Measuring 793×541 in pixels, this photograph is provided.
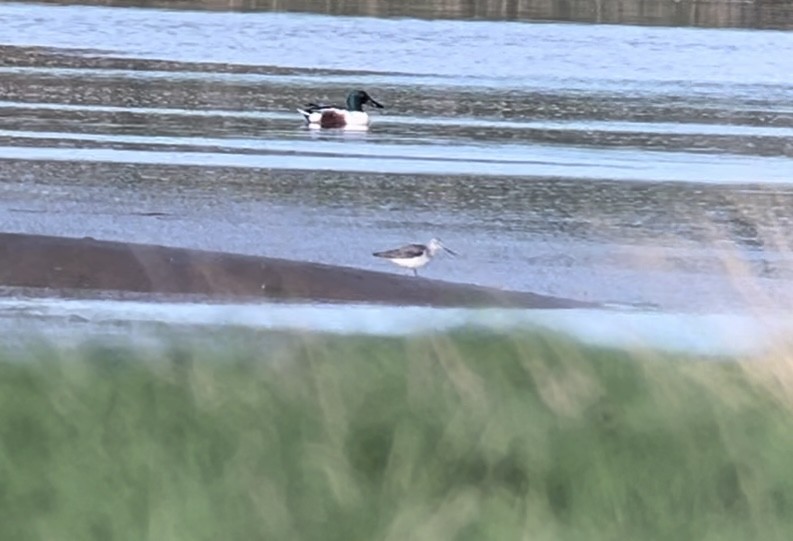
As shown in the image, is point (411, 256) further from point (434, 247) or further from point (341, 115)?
point (341, 115)

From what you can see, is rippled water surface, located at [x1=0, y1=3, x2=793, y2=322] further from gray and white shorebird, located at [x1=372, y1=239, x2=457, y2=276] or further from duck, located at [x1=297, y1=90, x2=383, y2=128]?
gray and white shorebird, located at [x1=372, y1=239, x2=457, y2=276]

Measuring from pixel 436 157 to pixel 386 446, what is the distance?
50.1 feet

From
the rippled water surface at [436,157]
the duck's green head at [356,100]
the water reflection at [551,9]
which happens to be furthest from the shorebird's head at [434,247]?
the water reflection at [551,9]

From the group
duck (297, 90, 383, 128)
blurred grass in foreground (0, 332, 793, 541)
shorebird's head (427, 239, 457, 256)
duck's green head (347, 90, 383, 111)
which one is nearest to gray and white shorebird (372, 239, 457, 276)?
shorebird's head (427, 239, 457, 256)

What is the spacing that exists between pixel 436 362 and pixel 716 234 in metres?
9.84

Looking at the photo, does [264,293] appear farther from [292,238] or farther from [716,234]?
[716,234]

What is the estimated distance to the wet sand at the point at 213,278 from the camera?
13594 mm

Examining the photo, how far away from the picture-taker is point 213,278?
13.7 metres

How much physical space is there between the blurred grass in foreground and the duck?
16.8m

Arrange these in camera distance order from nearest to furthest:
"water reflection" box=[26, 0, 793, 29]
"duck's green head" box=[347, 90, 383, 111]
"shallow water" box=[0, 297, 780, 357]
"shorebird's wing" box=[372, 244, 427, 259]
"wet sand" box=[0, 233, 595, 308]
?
"shallow water" box=[0, 297, 780, 357] < "wet sand" box=[0, 233, 595, 308] < "shorebird's wing" box=[372, 244, 427, 259] < "duck's green head" box=[347, 90, 383, 111] < "water reflection" box=[26, 0, 793, 29]

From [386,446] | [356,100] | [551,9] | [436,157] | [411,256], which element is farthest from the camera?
[551,9]

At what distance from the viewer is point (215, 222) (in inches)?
668

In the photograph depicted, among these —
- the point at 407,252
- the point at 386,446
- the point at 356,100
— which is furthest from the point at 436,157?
the point at 386,446

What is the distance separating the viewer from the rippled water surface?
52.7ft
